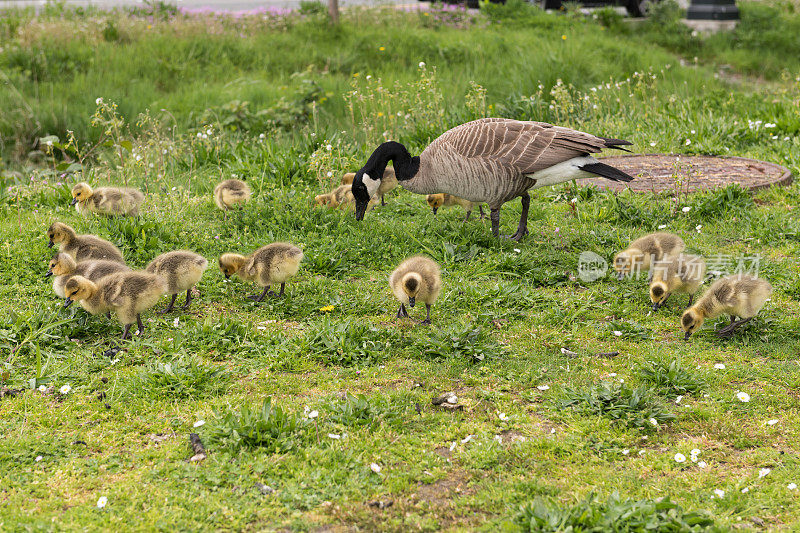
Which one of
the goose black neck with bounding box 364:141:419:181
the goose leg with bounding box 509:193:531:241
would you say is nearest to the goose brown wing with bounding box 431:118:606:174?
the goose black neck with bounding box 364:141:419:181

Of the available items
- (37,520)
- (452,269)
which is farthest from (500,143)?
(37,520)

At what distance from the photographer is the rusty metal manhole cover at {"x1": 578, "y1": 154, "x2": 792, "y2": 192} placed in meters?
9.45

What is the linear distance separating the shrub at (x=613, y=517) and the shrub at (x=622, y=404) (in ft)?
3.28

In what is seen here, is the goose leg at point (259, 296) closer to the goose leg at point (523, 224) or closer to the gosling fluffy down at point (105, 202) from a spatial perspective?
the gosling fluffy down at point (105, 202)

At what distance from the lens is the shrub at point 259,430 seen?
4.62 meters

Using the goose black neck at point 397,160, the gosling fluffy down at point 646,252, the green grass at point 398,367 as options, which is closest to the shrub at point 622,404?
the green grass at point 398,367

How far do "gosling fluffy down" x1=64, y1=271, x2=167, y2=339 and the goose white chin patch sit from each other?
292cm

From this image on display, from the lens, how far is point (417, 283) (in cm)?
600

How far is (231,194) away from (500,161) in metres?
3.10

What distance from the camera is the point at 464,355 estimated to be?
5887 mm

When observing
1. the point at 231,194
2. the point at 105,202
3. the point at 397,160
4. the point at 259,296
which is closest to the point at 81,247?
the point at 105,202

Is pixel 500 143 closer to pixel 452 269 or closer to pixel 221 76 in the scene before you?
pixel 452 269

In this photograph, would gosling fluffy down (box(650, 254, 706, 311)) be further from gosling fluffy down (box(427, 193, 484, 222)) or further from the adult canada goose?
gosling fluffy down (box(427, 193, 484, 222))

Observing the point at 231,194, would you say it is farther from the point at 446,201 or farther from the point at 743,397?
the point at 743,397
